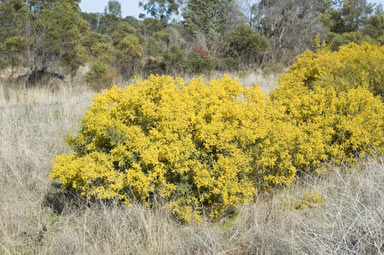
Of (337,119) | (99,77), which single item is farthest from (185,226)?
(99,77)

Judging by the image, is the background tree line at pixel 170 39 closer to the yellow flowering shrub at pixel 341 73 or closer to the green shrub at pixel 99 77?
the green shrub at pixel 99 77

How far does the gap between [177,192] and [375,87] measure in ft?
12.0

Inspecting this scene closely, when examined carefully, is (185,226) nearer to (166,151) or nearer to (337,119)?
(166,151)

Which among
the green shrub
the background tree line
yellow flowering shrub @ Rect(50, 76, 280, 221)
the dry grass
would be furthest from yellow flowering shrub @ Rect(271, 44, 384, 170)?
the background tree line

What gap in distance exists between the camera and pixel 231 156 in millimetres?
3287

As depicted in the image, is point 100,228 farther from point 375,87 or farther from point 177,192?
point 375,87

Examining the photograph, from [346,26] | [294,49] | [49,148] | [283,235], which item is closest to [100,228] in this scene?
[283,235]

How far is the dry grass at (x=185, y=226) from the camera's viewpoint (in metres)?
2.49

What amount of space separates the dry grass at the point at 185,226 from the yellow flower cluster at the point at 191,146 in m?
0.17

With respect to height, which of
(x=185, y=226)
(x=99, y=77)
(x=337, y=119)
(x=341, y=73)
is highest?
(x=341, y=73)

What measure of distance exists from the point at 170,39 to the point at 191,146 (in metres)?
18.0

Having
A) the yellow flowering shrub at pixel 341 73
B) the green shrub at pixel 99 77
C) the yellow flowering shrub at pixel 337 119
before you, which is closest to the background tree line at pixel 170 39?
the green shrub at pixel 99 77

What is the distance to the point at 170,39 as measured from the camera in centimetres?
2030

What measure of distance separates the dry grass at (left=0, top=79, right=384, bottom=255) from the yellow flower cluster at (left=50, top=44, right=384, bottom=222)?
→ 0.17 m
